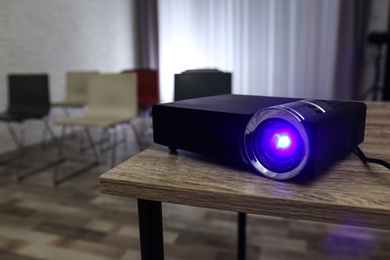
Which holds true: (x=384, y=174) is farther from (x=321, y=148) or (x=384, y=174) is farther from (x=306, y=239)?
(x=306, y=239)

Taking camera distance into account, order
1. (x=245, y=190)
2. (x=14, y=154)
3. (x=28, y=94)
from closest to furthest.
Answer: (x=245, y=190) < (x=28, y=94) < (x=14, y=154)

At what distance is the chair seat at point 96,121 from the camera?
2.48m

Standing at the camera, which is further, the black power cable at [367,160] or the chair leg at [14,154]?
the chair leg at [14,154]

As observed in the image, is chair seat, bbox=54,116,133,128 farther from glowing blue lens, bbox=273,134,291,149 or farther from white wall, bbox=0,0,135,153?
glowing blue lens, bbox=273,134,291,149

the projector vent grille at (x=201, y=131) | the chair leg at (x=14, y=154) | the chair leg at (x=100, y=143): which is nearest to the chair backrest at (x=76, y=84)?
the chair leg at (x=100, y=143)

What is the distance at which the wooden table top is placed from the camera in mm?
410

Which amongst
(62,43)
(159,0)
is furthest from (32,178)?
(159,0)

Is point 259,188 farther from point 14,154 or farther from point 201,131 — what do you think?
point 14,154

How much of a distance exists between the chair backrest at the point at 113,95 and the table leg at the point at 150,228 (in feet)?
7.39

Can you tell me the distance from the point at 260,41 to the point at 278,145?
15.2 ft

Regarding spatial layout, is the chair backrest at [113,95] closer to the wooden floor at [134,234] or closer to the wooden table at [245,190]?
the wooden floor at [134,234]

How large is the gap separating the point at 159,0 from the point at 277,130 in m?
5.30

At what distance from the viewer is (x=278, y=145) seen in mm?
492

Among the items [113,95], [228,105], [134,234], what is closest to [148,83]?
[113,95]
